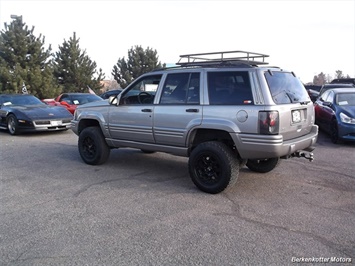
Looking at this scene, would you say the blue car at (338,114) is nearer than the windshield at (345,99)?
Yes

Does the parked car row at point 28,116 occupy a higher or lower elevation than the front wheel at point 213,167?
higher

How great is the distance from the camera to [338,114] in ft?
29.1

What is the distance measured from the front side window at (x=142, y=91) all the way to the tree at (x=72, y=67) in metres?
26.4

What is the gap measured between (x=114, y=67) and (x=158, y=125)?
37.9 m

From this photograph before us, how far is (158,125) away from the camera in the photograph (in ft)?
18.0

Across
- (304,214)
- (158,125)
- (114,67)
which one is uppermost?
(114,67)

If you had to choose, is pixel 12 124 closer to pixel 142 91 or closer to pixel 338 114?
pixel 142 91

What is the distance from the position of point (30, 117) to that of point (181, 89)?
22.6 ft

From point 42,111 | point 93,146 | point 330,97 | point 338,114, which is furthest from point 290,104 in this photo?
point 42,111

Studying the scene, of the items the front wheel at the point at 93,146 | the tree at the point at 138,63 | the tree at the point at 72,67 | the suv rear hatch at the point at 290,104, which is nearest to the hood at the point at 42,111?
the front wheel at the point at 93,146

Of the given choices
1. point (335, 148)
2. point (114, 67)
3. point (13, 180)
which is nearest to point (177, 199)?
point (13, 180)

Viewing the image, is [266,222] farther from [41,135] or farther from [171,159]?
[41,135]

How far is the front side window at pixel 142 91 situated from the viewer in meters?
5.83

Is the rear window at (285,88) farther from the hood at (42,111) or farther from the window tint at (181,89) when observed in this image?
the hood at (42,111)
